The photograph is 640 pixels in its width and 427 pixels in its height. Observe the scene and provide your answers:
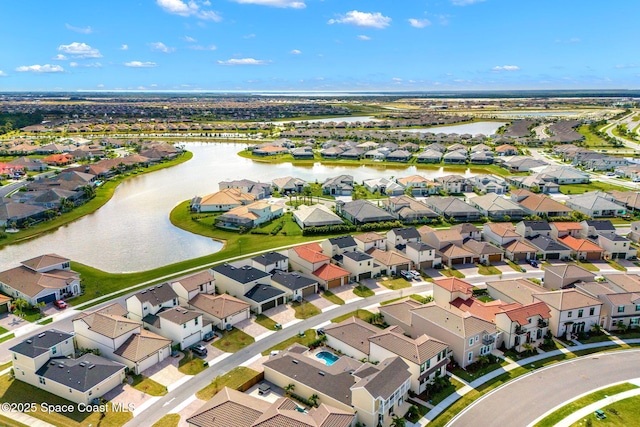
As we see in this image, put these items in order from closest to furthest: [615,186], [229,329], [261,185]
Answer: [229,329], [261,185], [615,186]

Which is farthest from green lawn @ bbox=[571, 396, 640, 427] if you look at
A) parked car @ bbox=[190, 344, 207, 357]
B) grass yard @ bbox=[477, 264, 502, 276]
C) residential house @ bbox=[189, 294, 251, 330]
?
residential house @ bbox=[189, 294, 251, 330]

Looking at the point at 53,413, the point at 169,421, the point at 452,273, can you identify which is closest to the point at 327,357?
the point at 169,421

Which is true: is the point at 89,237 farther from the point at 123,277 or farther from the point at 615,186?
the point at 615,186

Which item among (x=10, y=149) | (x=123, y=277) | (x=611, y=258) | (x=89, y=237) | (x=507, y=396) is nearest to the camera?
(x=507, y=396)

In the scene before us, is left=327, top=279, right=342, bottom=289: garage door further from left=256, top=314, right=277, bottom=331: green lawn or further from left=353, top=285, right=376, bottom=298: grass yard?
left=256, top=314, right=277, bottom=331: green lawn

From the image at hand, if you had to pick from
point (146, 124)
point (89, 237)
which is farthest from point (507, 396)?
point (146, 124)

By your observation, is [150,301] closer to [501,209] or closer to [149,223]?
[149,223]
